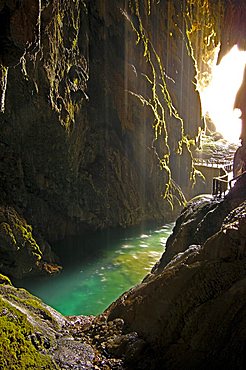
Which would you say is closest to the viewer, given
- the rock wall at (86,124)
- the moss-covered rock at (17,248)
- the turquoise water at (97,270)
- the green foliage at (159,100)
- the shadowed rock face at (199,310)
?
the shadowed rock face at (199,310)

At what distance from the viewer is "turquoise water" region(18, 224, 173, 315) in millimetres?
16391

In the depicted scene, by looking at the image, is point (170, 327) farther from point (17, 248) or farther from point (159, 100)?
point (159, 100)

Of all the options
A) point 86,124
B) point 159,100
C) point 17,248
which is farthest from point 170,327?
point 159,100

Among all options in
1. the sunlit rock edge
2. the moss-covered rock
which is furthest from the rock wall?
the sunlit rock edge

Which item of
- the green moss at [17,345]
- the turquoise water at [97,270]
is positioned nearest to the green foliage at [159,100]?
the turquoise water at [97,270]

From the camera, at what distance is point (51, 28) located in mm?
18781

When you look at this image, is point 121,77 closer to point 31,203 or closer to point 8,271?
point 31,203

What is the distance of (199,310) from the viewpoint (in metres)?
6.05

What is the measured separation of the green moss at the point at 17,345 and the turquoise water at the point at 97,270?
29.7 feet

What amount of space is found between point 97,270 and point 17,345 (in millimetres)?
14209

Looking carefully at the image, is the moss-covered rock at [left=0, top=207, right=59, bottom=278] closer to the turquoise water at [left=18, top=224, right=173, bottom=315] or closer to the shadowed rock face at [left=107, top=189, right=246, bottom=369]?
the turquoise water at [left=18, top=224, right=173, bottom=315]

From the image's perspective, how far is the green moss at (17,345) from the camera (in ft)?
18.0

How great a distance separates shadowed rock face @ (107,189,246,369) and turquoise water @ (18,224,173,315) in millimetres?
8723

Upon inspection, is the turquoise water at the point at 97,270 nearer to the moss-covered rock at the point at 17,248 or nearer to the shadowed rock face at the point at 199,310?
the moss-covered rock at the point at 17,248
